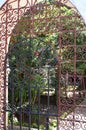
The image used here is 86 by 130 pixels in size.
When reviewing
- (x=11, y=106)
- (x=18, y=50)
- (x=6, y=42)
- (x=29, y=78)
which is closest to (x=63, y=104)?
(x=29, y=78)

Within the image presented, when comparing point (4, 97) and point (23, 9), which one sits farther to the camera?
point (4, 97)

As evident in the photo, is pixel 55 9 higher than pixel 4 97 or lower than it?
higher

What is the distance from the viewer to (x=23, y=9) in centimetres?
371

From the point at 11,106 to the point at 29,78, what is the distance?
0.56 m

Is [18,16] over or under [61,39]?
over

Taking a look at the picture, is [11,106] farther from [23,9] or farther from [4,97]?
[23,9]

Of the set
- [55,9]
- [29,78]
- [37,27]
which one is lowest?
[29,78]

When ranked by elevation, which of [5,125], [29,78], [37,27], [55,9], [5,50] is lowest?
[5,125]

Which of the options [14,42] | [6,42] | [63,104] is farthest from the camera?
[14,42]

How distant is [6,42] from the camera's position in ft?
12.8

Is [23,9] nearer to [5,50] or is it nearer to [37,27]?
[37,27]

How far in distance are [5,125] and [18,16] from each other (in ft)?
5.28

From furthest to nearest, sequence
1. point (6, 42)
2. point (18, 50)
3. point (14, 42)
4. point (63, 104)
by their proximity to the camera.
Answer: point (18, 50), point (14, 42), point (6, 42), point (63, 104)

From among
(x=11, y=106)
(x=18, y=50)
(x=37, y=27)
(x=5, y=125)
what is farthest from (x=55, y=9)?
(x=5, y=125)
